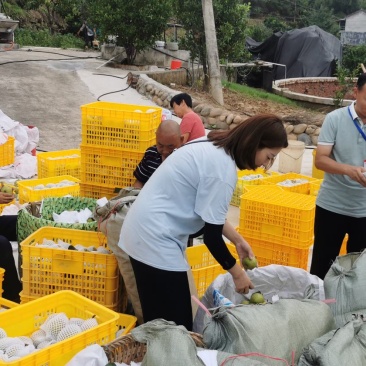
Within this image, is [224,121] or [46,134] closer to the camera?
[46,134]

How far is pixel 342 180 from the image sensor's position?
3809 mm

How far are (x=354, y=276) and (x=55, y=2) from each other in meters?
27.8

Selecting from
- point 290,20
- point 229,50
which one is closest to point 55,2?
point 229,50

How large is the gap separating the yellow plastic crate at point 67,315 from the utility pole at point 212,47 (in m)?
12.2

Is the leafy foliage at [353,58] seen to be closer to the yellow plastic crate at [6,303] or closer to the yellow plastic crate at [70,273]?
the yellow plastic crate at [70,273]

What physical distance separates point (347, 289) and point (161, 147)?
1.89 metres

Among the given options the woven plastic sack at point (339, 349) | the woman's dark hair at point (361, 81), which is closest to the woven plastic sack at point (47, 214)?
the woman's dark hair at point (361, 81)

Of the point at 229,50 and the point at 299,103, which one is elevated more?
the point at 229,50

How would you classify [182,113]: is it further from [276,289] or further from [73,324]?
[73,324]

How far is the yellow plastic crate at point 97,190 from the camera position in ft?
17.6

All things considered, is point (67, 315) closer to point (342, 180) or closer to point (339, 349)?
point (339, 349)


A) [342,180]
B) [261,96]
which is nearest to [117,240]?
[342,180]

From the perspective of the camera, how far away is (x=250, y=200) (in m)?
4.90

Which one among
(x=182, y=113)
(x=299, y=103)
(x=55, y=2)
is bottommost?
(x=299, y=103)
